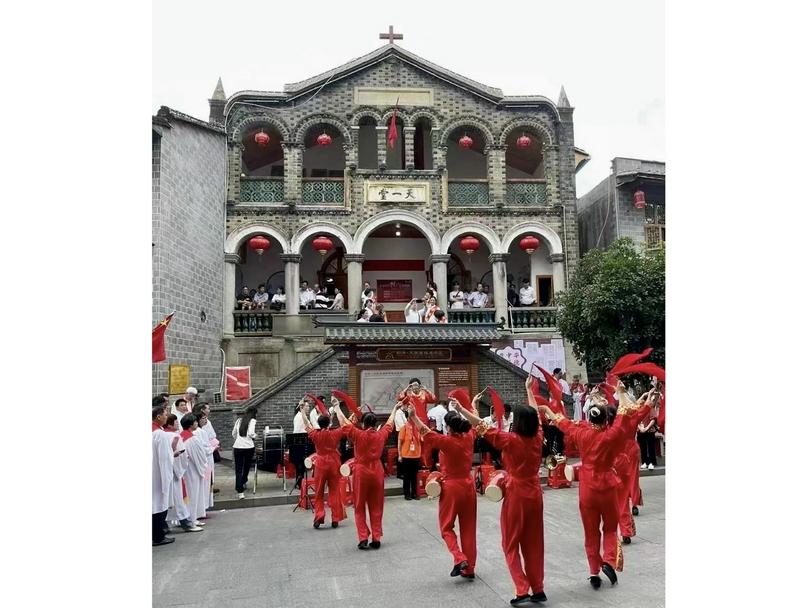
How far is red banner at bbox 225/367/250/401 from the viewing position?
623 inches

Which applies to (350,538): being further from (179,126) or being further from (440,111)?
(440,111)

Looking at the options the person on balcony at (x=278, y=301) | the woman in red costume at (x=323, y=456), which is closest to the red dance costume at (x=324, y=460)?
the woman in red costume at (x=323, y=456)

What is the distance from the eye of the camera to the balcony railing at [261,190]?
1769 cm

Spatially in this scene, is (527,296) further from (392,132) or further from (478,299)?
(392,132)

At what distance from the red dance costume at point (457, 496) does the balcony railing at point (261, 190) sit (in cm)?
1362

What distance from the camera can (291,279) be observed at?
17.3m

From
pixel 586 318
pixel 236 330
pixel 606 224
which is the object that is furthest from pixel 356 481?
pixel 606 224

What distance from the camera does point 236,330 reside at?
16891mm

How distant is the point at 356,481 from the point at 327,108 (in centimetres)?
1410

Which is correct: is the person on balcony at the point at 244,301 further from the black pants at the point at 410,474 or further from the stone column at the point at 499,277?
the black pants at the point at 410,474

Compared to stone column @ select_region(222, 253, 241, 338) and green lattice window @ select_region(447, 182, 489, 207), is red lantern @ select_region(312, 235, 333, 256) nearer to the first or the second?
stone column @ select_region(222, 253, 241, 338)

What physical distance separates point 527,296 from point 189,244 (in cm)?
986

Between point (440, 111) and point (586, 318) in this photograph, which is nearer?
point (586, 318)

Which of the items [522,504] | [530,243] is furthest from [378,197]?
[522,504]
